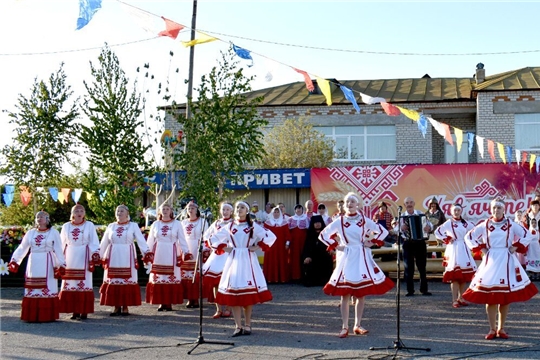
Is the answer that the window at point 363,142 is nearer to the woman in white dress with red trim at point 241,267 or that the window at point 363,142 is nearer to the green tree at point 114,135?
the green tree at point 114,135

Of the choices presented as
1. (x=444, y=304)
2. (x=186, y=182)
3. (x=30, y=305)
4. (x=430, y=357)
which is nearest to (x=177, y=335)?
(x=30, y=305)

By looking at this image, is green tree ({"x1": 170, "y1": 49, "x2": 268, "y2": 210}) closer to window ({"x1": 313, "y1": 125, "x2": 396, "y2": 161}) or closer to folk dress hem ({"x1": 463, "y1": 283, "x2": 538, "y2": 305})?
folk dress hem ({"x1": 463, "y1": 283, "x2": 538, "y2": 305})

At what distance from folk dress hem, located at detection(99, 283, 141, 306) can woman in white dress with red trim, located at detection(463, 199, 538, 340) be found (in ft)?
16.6

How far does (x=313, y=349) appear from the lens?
843cm

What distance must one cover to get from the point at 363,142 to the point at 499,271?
67.2 ft

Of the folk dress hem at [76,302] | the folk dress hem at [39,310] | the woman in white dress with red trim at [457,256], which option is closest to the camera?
the folk dress hem at [39,310]

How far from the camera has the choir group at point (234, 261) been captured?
9.00m

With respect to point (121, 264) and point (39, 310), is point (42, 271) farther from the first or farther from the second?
point (121, 264)

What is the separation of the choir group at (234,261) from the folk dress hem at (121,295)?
2 cm

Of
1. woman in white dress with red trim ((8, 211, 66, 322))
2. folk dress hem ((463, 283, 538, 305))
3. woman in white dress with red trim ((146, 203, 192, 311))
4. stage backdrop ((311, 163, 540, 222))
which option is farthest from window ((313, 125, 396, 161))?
folk dress hem ((463, 283, 538, 305))

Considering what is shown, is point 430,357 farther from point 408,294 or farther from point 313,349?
point 408,294

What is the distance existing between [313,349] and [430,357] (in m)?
1.32

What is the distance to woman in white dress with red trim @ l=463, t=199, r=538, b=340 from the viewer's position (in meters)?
8.74

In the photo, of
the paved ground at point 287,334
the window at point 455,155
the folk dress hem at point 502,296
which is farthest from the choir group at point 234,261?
the window at point 455,155
